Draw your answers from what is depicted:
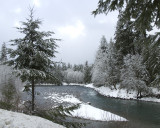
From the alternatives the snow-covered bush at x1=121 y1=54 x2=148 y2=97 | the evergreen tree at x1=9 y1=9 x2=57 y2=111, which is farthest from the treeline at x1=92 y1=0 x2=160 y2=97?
the evergreen tree at x1=9 y1=9 x2=57 y2=111

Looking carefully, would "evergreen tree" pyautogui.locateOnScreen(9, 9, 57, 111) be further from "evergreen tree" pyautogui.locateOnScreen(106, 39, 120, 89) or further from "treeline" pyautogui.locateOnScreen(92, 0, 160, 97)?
"evergreen tree" pyautogui.locateOnScreen(106, 39, 120, 89)

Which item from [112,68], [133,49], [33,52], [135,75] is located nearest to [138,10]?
[33,52]

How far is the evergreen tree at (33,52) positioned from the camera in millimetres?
8109

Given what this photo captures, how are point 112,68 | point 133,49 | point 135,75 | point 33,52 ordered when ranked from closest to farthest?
point 33,52
point 135,75
point 133,49
point 112,68

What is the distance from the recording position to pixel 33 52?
8297mm

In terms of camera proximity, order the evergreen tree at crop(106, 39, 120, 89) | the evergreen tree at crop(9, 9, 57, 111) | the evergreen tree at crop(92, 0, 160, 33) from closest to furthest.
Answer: the evergreen tree at crop(92, 0, 160, 33), the evergreen tree at crop(9, 9, 57, 111), the evergreen tree at crop(106, 39, 120, 89)

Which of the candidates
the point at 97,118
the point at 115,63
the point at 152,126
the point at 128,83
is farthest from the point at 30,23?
the point at 115,63

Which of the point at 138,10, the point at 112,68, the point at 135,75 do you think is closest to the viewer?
the point at 138,10

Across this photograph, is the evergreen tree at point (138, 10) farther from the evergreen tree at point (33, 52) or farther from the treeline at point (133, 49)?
the evergreen tree at point (33, 52)

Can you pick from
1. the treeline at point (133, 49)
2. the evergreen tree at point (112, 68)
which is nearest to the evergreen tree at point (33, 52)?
the treeline at point (133, 49)

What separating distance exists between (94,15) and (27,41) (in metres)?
5.39

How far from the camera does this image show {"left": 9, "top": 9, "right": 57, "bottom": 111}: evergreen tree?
8109mm

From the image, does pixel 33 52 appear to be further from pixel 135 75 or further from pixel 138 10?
pixel 135 75

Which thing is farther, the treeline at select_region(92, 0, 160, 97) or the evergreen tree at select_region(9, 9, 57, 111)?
the evergreen tree at select_region(9, 9, 57, 111)
